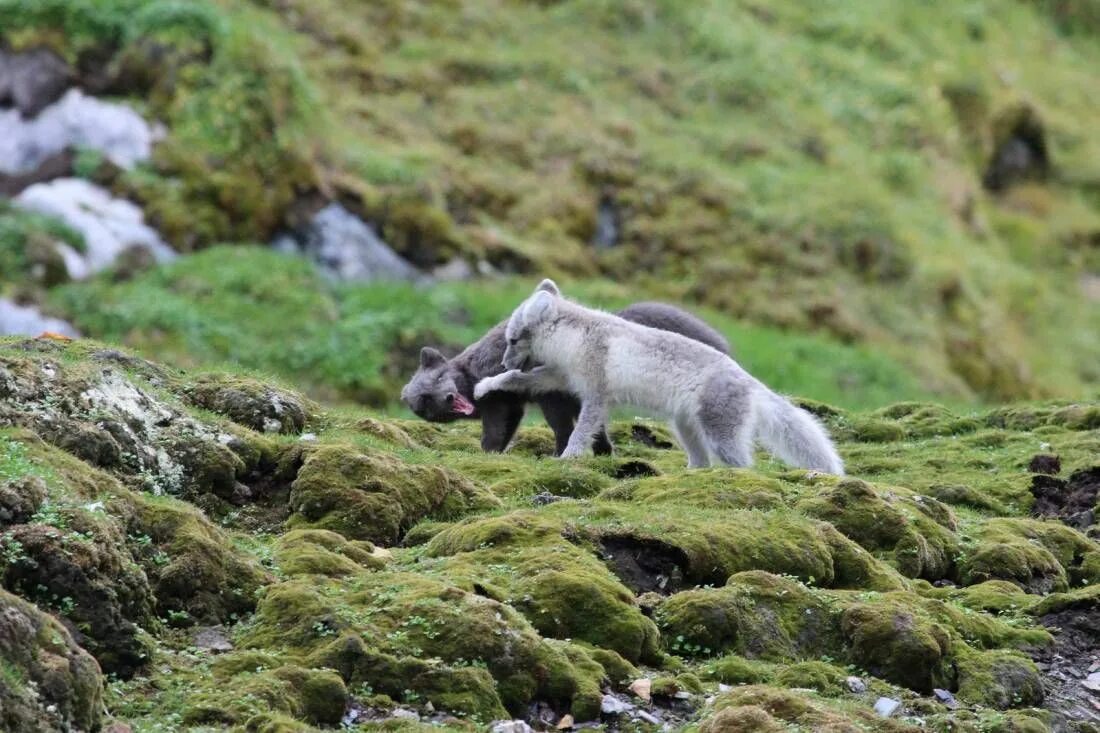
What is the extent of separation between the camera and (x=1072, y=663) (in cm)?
1178

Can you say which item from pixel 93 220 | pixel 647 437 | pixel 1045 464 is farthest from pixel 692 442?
pixel 93 220

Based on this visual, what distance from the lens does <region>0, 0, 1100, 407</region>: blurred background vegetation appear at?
3012 cm

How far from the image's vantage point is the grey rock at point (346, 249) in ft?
105

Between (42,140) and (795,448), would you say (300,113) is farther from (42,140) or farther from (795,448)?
(795,448)

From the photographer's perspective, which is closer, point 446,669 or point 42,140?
point 446,669

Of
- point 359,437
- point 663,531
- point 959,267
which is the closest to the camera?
point 663,531

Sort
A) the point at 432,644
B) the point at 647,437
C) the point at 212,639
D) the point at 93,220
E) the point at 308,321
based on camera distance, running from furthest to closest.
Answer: the point at 93,220 → the point at 308,321 → the point at 647,437 → the point at 212,639 → the point at 432,644

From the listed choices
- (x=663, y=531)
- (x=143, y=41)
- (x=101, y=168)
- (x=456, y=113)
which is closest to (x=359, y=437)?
(x=663, y=531)

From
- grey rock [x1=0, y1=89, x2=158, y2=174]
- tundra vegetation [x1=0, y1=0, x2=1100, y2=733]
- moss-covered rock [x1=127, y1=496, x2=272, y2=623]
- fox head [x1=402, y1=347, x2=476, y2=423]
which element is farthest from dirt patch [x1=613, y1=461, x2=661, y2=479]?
grey rock [x1=0, y1=89, x2=158, y2=174]

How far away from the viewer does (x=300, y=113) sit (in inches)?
1328

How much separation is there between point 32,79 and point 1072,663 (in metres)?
26.8

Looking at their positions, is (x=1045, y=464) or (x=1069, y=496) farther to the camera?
→ (x=1045, y=464)

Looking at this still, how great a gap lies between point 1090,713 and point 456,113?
1172 inches

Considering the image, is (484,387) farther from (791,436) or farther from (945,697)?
(945,697)
